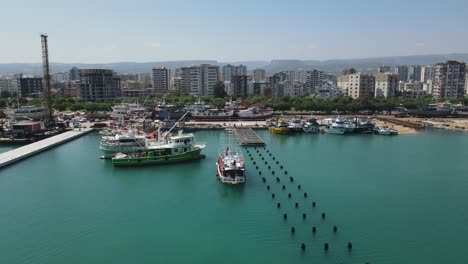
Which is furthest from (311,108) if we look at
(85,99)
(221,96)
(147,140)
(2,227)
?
(2,227)

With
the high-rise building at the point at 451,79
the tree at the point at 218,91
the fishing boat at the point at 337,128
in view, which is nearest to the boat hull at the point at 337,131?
the fishing boat at the point at 337,128

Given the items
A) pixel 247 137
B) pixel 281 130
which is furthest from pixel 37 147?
pixel 281 130

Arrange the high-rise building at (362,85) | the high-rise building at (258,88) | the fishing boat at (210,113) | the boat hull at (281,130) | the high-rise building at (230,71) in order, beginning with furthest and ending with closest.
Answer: the high-rise building at (230,71) → the high-rise building at (258,88) → the high-rise building at (362,85) → the fishing boat at (210,113) → the boat hull at (281,130)

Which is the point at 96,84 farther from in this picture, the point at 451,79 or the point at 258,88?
the point at 451,79

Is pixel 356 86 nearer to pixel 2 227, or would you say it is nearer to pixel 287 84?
pixel 287 84

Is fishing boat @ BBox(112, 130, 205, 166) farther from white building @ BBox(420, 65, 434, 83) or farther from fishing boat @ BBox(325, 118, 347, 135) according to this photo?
white building @ BBox(420, 65, 434, 83)

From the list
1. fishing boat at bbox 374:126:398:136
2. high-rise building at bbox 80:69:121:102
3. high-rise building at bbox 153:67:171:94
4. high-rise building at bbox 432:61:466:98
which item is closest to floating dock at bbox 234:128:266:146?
fishing boat at bbox 374:126:398:136

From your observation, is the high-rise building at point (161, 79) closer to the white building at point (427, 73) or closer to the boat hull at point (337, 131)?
the boat hull at point (337, 131)
